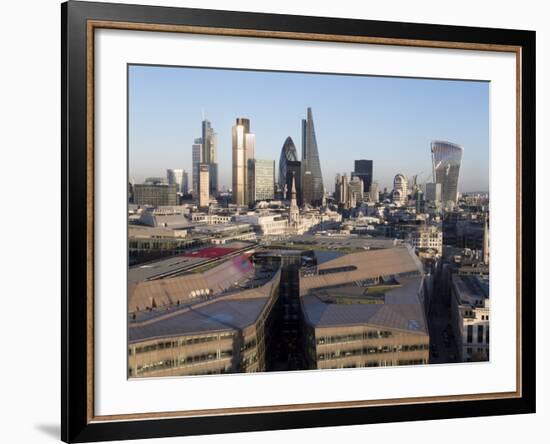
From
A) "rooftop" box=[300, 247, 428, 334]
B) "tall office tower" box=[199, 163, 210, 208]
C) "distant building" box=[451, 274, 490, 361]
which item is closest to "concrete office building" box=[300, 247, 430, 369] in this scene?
"rooftop" box=[300, 247, 428, 334]

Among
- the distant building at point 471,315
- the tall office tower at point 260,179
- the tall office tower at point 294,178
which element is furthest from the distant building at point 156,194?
the distant building at point 471,315

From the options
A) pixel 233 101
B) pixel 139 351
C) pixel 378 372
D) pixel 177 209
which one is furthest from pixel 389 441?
pixel 233 101

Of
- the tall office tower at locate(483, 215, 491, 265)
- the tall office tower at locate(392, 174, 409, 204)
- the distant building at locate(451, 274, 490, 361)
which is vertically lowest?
the distant building at locate(451, 274, 490, 361)

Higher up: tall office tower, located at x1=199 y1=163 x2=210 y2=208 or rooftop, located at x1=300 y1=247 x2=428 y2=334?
tall office tower, located at x1=199 y1=163 x2=210 y2=208

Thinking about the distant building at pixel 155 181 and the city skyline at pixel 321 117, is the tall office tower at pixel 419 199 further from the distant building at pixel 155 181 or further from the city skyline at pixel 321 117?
the distant building at pixel 155 181

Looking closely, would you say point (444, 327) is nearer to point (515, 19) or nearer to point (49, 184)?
point (515, 19)

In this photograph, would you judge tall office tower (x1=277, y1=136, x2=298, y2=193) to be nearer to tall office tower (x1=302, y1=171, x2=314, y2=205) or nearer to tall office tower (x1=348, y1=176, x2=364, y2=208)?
tall office tower (x1=302, y1=171, x2=314, y2=205)
